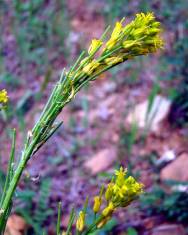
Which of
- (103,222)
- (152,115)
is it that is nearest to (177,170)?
(152,115)

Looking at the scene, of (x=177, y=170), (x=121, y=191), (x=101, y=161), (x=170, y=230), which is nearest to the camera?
(x=121, y=191)

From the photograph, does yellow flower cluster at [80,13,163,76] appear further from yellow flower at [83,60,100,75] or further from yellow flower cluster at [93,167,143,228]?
yellow flower cluster at [93,167,143,228]

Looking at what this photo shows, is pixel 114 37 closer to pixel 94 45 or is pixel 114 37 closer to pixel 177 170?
pixel 94 45

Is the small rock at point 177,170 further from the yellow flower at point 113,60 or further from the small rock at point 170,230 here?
the yellow flower at point 113,60

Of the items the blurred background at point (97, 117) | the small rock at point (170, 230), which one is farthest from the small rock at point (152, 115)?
the small rock at point (170, 230)

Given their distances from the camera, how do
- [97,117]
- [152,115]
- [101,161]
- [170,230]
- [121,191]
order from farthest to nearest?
[97,117]
[152,115]
[101,161]
[170,230]
[121,191]

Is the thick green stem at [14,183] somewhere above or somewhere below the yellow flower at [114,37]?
below

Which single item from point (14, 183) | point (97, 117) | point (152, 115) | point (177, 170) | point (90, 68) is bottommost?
point (14, 183)
